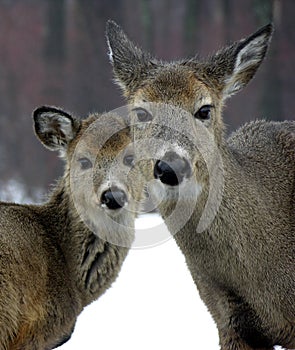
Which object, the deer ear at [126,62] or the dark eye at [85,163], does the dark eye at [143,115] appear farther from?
the dark eye at [85,163]

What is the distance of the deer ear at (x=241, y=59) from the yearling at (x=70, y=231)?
117 cm

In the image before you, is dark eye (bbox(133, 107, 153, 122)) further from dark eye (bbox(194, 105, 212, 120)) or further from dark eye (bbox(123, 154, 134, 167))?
dark eye (bbox(123, 154, 134, 167))

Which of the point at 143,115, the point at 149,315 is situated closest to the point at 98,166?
the point at 143,115

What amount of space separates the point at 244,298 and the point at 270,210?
700 mm

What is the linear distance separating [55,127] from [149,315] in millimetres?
2346

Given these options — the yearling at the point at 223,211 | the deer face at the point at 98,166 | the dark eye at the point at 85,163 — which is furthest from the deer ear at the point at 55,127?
the yearling at the point at 223,211

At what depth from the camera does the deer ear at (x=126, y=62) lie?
812cm

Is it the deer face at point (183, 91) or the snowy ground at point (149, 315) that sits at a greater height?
the deer face at point (183, 91)

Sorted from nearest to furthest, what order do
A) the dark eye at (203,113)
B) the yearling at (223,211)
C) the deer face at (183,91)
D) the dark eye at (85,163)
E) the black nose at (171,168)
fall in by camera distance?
the black nose at (171,168) → the deer face at (183,91) → the yearling at (223,211) → the dark eye at (203,113) → the dark eye at (85,163)

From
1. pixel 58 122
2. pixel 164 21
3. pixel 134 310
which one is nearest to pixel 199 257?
pixel 58 122

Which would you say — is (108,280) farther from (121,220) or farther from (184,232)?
(184,232)

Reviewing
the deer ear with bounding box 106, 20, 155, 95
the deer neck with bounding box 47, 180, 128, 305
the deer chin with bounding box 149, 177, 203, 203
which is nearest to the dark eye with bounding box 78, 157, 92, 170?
the deer neck with bounding box 47, 180, 128, 305

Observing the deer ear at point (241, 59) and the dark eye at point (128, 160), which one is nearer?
the deer ear at point (241, 59)

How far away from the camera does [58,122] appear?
30.2 ft
